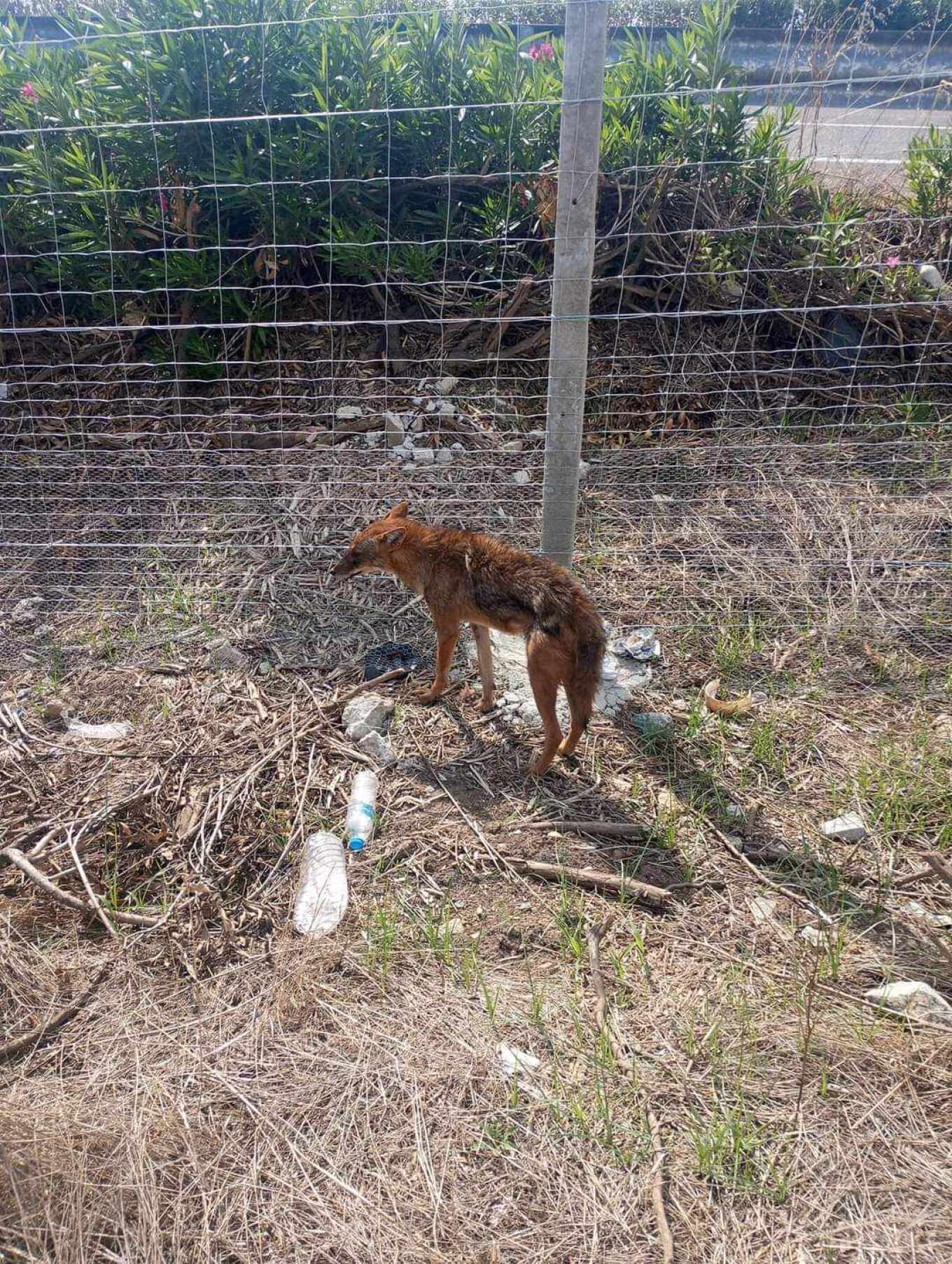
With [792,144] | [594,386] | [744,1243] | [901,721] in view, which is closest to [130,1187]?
[744,1243]

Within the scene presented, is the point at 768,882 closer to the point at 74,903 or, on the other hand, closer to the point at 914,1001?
the point at 914,1001

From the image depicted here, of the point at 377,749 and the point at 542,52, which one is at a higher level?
the point at 542,52

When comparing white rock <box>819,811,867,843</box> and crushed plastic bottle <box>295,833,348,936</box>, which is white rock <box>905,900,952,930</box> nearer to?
white rock <box>819,811,867,843</box>

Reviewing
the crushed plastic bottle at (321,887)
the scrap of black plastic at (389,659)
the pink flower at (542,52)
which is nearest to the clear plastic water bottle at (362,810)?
the crushed plastic bottle at (321,887)

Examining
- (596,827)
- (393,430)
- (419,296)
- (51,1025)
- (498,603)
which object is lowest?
(51,1025)

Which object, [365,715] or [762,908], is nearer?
[762,908]

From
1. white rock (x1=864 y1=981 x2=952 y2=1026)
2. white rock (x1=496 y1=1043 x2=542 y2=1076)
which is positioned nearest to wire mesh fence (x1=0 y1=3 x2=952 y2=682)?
white rock (x1=864 y1=981 x2=952 y2=1026)

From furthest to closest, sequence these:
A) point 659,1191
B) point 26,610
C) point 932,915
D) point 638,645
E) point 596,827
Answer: point 26,610
point 638,645
point 596,827
point 932,915
point 659,1191

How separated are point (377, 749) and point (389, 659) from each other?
86 cm

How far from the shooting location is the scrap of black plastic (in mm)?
5020

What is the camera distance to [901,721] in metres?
4.50

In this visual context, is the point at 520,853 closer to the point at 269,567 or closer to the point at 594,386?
the point at 269,567

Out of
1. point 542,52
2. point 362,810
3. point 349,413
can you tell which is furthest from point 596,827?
point 542,52

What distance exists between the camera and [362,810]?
3.94m
